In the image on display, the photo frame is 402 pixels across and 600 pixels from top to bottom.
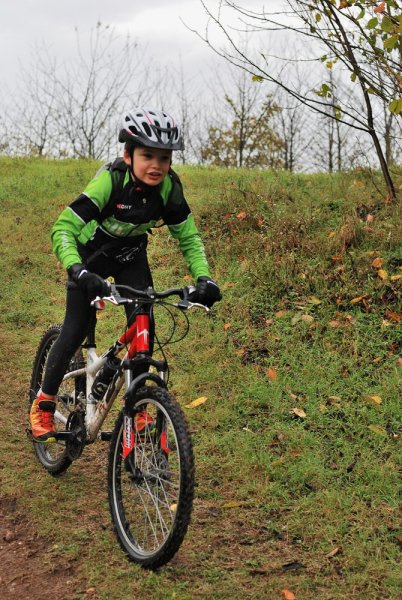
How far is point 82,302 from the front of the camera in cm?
451

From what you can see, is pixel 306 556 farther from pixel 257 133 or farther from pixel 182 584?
pixel 257 133

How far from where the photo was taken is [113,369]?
14.2 ft

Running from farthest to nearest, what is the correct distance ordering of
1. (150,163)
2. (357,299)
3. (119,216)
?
(357,299), (119,216), (150,163)

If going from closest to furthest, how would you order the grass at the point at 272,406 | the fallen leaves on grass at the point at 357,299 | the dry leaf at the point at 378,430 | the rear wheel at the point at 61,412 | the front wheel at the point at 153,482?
the front wheel at the point at 153,482 → the grass at the point at 272,406 → the rear wheel at the point at 61,412 → the dry leaf at the point at 378,430 → the fallen leaves on grass at the point at 357,299

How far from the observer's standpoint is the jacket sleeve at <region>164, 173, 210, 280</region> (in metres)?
4.29

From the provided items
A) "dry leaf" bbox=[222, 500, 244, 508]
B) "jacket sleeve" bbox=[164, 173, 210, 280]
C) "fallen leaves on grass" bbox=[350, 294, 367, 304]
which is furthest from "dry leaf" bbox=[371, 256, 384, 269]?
"dry leaf" bbox=[222, 500, 244, 508]

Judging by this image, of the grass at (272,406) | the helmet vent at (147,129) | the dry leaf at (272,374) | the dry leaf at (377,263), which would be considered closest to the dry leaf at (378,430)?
the grass at (272,406)

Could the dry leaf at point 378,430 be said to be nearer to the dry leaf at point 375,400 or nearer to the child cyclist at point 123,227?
the dry leaf at point 375,400

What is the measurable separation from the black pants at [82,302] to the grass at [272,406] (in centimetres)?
96

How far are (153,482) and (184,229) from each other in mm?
1645

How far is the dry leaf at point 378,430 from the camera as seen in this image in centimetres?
507

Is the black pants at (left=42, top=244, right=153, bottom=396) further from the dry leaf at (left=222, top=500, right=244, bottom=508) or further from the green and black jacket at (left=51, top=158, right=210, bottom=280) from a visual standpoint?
the dry leaf at (left=222, top=500, right=244, bottom=508)

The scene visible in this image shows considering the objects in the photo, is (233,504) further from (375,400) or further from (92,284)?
Answer: (92,284)

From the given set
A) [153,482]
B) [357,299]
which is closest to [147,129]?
[153,482]
